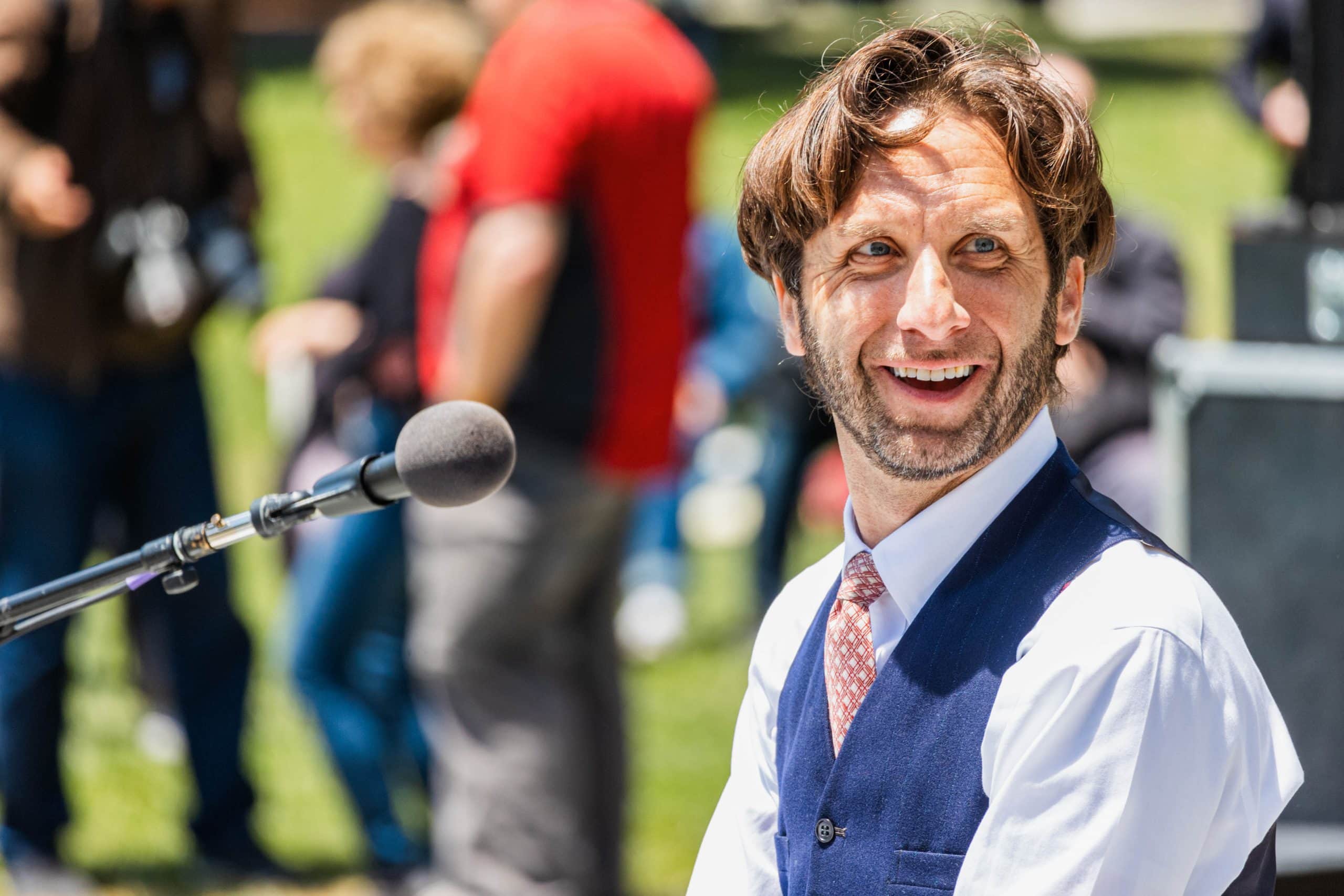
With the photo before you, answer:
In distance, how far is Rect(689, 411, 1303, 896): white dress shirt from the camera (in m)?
1.39

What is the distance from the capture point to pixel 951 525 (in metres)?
1.64

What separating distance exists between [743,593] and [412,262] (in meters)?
2.99

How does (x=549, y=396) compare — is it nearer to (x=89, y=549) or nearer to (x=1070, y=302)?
(x=89, y=549)

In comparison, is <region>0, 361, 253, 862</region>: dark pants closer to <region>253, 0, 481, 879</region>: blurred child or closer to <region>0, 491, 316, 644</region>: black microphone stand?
<region>253, 0, 481, 879</region>: blurred child

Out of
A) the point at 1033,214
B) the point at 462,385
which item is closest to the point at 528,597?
the point at 462,385

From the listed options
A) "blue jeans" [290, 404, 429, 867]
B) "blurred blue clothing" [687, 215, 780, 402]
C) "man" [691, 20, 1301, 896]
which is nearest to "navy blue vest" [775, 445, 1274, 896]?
"man" [691, 20, 1301, 896]

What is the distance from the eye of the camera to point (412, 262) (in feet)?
14.3

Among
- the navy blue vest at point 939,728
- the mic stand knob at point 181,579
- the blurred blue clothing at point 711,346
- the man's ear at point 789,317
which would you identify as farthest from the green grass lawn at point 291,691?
the mic stand knob at point 181,579

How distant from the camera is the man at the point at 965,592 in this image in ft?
4.64

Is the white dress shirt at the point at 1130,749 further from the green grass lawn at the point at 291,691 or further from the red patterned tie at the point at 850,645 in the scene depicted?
the green grass lawn at the point at 291,691

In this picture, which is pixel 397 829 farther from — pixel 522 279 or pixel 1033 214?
pixel 1033 214

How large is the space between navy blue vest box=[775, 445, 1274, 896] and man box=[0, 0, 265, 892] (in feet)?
9.56

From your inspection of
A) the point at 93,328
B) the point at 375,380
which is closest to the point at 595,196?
the point at 375,380

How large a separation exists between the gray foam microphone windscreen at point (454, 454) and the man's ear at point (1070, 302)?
1.81 feet
